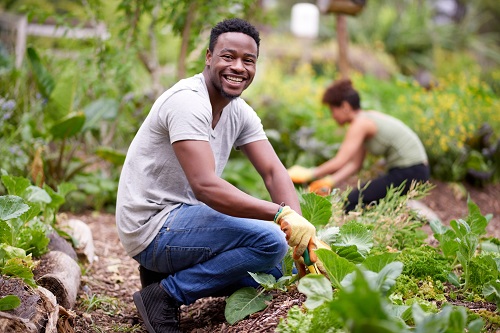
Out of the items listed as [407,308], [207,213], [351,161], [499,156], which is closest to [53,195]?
[207,213]

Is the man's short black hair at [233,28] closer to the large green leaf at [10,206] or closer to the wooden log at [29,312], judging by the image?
the large green leaf at [10,206]

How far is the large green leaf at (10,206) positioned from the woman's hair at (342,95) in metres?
2.96

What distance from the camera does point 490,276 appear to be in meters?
2.58

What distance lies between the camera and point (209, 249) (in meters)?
2.61

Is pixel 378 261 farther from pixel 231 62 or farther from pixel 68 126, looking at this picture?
pixel 68 126

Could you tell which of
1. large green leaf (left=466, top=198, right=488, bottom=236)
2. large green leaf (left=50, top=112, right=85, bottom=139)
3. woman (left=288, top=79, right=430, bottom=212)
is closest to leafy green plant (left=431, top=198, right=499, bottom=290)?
large green leaf (left=466, top=198, right=488, bottom=236)

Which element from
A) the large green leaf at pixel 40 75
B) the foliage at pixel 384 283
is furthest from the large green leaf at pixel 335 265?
the large green leaf at pixel 40 75

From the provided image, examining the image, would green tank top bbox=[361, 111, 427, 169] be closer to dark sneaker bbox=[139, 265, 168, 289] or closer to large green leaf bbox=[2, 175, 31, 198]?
dark sneaker bbox=[139, 265, 168, 289]

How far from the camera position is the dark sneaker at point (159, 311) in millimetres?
2637

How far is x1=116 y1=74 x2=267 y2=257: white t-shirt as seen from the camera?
256 centimetres

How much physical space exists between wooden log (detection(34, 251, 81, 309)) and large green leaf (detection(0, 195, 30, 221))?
40 centimetres

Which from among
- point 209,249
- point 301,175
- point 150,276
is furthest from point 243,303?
point 301,175

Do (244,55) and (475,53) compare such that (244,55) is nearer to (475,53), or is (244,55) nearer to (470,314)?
(470,314)

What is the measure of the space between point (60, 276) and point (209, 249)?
750 mm
